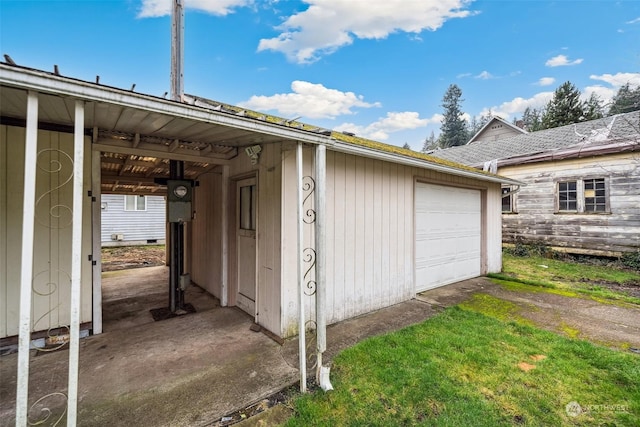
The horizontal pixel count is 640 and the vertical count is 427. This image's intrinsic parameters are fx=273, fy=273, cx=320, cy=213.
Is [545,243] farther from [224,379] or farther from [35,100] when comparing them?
[35,100]

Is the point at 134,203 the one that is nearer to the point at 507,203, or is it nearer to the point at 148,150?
the point at 148,150

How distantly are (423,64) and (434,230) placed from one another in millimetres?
11597

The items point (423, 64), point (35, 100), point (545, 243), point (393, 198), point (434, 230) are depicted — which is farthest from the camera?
point (423, 64)

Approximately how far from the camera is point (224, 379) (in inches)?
97.4

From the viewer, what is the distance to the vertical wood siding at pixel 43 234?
2873 mm

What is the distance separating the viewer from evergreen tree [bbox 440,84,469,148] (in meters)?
34.6

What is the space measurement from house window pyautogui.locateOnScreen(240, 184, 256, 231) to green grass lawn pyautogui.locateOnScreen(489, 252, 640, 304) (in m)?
5.91

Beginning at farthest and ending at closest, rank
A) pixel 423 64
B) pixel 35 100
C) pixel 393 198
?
pixel 423 64
pixel 393 198
pixel 35 100

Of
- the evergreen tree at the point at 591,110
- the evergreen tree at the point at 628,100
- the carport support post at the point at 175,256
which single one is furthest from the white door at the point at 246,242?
the evergreen tree at the point at 591,110

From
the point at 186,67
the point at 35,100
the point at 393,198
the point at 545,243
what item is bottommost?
the point at 545,243

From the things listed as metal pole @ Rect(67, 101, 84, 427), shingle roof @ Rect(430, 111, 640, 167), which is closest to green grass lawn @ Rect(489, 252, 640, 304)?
shingle roof @ Rect(430, 111, 640, 167)

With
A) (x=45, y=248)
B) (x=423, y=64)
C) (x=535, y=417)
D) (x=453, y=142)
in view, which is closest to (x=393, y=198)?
(x=535, y=417)

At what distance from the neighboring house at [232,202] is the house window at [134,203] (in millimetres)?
8493

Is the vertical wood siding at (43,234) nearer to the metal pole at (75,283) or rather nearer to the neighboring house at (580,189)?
the metal pole at (75,283)
